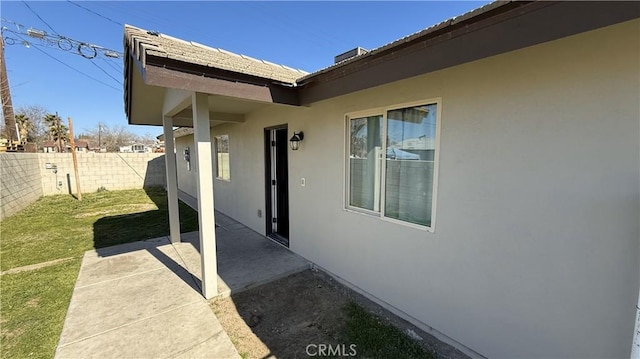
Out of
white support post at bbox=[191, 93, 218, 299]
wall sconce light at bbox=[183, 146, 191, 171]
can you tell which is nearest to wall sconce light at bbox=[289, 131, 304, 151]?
white support post at bbox=[191, 93, 218, 299]

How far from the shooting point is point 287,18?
1016cm

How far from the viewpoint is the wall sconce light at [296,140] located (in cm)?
468

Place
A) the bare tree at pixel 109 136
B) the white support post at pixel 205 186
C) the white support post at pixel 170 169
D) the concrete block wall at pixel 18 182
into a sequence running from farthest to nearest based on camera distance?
the bare tree at pixel 109 136, the concrete block wall at pixel 18 182, the white support post at pixel 170 169, the white support post at pixel 205 186

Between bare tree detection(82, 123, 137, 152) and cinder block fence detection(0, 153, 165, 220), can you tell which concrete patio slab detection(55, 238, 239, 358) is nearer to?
cinder block fence detection(0, 153, 165, 220)

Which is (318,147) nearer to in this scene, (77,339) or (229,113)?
(229,113)

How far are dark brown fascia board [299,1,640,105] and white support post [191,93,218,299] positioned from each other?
1963 millimetres

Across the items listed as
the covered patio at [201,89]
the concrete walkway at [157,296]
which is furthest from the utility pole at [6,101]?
the concrete walkway at [157,296]

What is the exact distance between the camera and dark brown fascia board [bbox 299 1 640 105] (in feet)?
4.74

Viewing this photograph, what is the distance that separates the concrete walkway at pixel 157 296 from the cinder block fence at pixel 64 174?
6325mm

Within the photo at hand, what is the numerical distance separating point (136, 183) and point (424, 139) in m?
16.5

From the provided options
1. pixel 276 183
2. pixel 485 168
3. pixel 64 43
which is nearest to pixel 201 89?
pixel 485 168

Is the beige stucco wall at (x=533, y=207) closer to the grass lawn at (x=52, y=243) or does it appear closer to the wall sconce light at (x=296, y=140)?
the wall sconce light at (x=296, y=140)

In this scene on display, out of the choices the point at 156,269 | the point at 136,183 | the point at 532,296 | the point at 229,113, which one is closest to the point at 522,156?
the point at 532,296

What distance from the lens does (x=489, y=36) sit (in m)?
1.82
